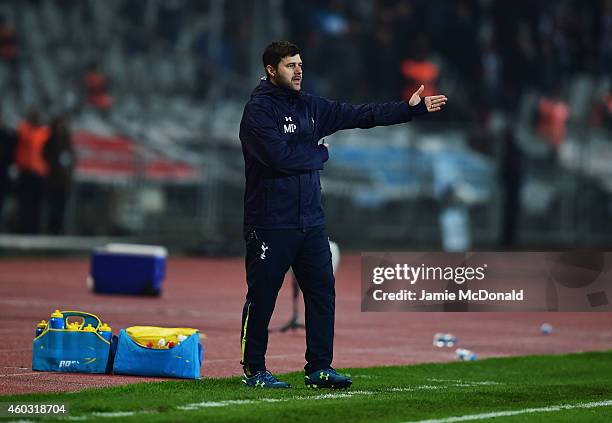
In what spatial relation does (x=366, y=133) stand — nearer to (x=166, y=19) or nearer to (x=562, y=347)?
(x=166, y=19)

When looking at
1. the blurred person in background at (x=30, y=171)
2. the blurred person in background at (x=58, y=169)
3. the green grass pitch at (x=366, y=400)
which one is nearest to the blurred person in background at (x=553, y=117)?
the blurred person in background at (x=58, y=169)

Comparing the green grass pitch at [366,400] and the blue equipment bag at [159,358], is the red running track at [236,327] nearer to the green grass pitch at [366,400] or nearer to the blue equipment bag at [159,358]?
the blue equipment bag at [159,358]

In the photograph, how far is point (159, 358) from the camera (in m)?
11.1

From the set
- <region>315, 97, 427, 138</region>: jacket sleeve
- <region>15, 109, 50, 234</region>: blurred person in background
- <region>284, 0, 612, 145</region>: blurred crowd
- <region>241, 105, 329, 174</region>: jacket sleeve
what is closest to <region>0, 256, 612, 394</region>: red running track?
<region>241, 105, 329, 174</region>: jacket sleeve

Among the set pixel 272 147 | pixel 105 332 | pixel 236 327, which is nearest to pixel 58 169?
pixel 236 327

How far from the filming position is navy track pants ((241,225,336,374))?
1021 centimetres

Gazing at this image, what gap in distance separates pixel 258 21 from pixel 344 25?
2811 mm

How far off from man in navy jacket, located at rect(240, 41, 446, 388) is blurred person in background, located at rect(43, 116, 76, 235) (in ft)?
67.3

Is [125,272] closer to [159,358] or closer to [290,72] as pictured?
[159,358]

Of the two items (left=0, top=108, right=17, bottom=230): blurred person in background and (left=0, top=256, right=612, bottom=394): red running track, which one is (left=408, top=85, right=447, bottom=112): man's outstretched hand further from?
(left=0, top=108, right=17, bottom=230): blurred person in background

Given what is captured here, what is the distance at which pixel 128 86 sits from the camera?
3170 centimetres

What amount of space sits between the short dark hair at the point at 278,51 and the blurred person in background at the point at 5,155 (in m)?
20.9

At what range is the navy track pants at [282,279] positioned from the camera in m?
10.2

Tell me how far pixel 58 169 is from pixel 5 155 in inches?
41.8
